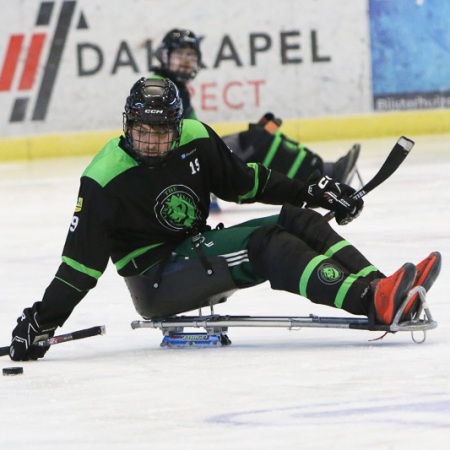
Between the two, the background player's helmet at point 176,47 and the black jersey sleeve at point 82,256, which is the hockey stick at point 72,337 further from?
the background player's helmet at point 176,47

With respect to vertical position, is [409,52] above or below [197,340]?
above

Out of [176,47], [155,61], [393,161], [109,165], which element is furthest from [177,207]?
[155,61]

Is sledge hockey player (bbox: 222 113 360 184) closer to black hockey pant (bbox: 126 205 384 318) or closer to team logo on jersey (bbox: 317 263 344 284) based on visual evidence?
black hockey pant (bbox: 126 205 384 318)

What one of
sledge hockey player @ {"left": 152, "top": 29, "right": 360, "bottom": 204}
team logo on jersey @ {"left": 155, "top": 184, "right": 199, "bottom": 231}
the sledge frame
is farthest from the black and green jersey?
sledge hockey player @ {"left": 152, "top": 29, "right": 360, "bottom": 204}

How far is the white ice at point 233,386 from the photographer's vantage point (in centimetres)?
335

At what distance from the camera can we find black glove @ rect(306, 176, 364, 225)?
4.79m

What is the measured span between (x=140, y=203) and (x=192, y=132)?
31 centimetres

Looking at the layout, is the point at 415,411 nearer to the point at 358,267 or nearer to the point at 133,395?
the point at 133,395

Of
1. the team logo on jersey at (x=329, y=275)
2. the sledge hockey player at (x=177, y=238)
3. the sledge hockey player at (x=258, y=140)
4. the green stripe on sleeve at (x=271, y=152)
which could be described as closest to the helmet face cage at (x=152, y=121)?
the sledge hockey player at (x=177, y=238)

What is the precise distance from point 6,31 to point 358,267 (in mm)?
8771

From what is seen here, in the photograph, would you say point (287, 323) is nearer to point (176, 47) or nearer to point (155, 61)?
point (176, 47)

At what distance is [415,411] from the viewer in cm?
349

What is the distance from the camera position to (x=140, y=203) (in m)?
4.65

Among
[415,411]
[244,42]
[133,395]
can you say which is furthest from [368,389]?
[244,42]
